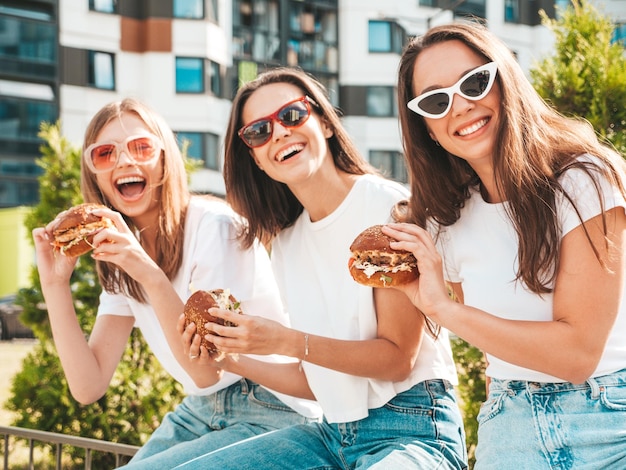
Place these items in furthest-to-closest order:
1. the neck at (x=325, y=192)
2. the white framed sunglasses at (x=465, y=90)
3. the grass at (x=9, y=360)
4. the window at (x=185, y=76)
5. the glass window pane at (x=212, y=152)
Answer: the glass window pane at (x=212, y=152), the window at (x=185, y=76), the grass at (x=9, y=360), the neck at (x=325, y=192), the white framed sunglasses at (x=465, y=90)

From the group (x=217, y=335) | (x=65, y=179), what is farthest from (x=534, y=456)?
(x=65, y=179)

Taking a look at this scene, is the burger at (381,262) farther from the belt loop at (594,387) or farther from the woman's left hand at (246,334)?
the belt loop at (594,387)

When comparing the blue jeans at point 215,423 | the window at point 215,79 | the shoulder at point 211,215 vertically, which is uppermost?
the window at point 215,79

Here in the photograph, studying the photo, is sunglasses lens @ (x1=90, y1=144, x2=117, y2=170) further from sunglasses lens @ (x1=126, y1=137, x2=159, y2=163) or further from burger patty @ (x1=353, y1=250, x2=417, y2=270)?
burger patty @ (x1=353, y1=250, x2=417, y2=270)

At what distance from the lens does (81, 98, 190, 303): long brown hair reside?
3.83 meters

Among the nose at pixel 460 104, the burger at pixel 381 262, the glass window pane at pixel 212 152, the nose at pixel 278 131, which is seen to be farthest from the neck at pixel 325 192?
the glass window pane at pixel 212 152

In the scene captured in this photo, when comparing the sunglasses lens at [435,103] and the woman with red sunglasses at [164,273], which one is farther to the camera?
the woman with red sunglasses at [164,273]

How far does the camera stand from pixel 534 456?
2.70 metres

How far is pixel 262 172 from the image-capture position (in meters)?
3.83

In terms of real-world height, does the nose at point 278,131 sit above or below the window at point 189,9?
below

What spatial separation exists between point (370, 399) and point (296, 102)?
139 centimetres

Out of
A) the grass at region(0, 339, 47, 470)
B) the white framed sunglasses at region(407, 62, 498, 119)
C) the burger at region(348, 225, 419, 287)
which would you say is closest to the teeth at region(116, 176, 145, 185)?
the burger at region(348, 225, 419, 287)

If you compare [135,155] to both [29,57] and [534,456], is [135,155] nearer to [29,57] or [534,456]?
[534,456]

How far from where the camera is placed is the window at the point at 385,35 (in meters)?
32.4
